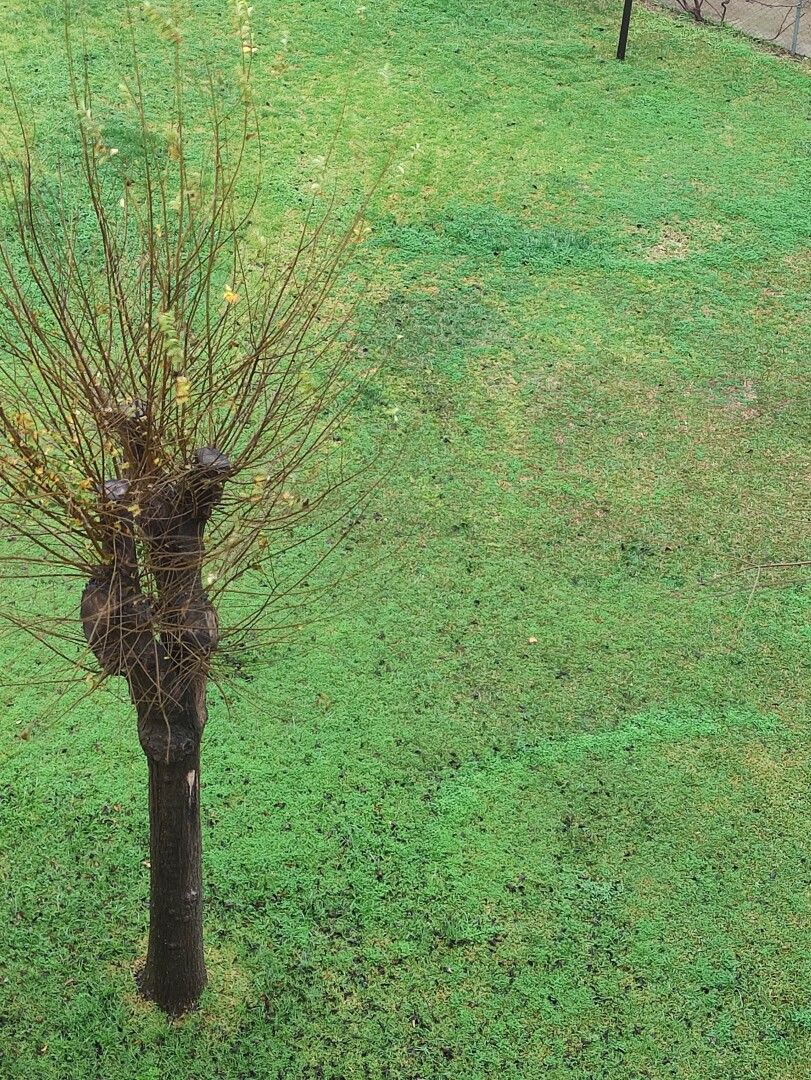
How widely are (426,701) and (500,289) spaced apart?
12.1 feet

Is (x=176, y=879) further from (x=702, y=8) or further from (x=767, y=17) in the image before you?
(x=767, y=17)

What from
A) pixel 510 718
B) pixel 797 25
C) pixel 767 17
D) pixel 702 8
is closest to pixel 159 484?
pixel 510 718

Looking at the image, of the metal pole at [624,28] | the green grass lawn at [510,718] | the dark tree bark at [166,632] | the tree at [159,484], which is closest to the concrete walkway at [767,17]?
the metal pole at [624,28]

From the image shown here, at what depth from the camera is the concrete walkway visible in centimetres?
1246

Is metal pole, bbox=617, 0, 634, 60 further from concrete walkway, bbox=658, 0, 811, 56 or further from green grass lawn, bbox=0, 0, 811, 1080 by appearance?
green grass lawn, bbox=0, 0, 811, 1080

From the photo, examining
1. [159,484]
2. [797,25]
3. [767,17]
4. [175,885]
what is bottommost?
[175,885]

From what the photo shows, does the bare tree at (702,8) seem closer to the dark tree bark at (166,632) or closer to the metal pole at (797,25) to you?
the metal pole at (797,25)

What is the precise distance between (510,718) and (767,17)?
9260mm

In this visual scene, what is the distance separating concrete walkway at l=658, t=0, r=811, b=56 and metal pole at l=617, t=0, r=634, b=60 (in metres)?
1.50

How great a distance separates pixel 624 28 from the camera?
11.2 meters

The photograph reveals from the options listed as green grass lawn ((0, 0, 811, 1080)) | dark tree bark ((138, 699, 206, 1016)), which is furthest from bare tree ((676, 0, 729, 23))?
dark tree bark ((138, 699, 206, 1016))

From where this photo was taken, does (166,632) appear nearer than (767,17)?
Yes

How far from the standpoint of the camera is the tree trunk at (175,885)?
4844 mm

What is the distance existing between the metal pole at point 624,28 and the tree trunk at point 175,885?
8.63 metres
